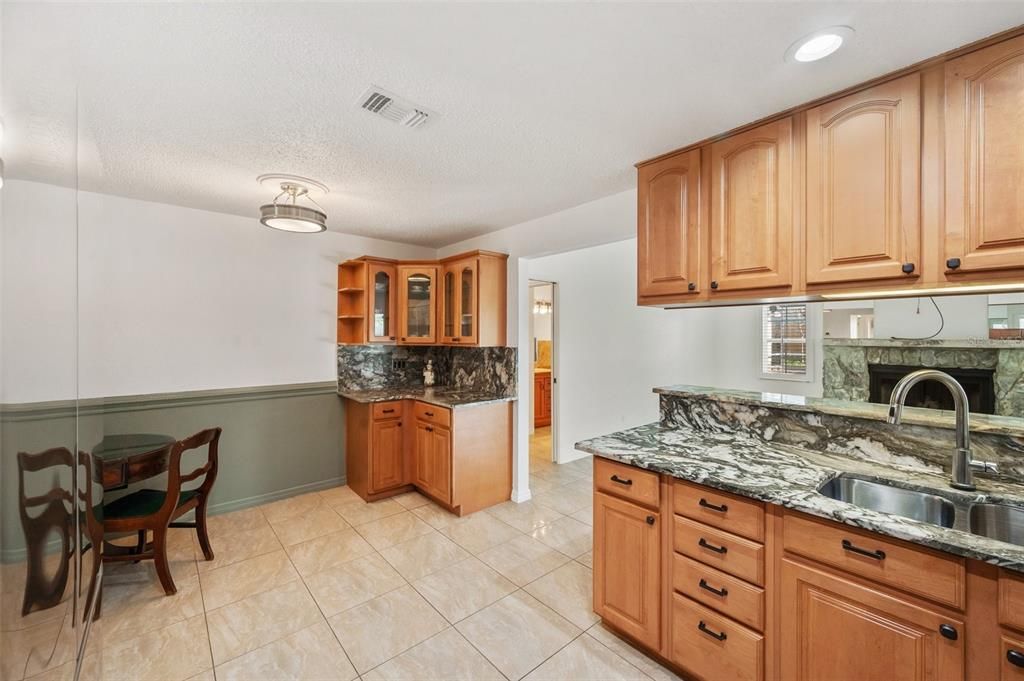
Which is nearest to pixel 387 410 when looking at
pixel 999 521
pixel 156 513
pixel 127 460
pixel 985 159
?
pixel 156 513

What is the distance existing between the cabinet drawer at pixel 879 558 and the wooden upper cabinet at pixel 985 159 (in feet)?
3.03

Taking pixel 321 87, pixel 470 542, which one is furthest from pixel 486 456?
pixel 321 87

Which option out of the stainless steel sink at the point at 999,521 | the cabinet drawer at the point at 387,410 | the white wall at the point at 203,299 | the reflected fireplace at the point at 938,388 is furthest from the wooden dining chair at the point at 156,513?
the reflected fireplace at the point at 938,388

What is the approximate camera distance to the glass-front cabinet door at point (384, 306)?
12.5ft

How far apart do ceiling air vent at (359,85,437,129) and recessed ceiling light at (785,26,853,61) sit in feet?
4.49

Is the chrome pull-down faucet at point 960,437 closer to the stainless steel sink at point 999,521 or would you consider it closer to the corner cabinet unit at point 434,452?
the stainless steel sink at point 999,521

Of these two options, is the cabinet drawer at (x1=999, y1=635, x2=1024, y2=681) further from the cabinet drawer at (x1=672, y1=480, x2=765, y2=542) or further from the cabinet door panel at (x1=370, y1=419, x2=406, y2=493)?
the cabinet door panel at (x1=370, y1=419, x2=406, y2=493)

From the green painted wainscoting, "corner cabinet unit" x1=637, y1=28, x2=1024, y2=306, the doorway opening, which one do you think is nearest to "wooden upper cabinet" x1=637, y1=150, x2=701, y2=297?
"corner cabinet unit" x1=637, y1=28, x2=1024, y2=306

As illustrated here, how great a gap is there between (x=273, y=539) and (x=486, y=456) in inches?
65.1

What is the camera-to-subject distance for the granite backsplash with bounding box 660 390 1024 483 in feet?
4.89

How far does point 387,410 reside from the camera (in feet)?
11.7

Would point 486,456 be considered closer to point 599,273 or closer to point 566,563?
point 566,563

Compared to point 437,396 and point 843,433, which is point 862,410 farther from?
point 437,396

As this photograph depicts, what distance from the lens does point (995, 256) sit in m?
1.27
